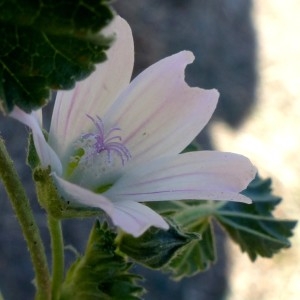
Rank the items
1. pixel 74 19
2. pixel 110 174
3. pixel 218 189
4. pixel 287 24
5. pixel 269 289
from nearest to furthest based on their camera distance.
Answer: pixel 74 19 < pixel 218 189 < pixel 110 174 < pixel 269 289 < pixel 287 24

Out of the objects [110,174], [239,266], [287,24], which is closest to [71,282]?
[110,174]

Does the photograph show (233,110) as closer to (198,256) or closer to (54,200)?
(198,256)

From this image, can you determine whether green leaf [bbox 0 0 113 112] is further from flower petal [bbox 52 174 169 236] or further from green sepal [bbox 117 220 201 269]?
green sepal [bbox 117 220 201 269]

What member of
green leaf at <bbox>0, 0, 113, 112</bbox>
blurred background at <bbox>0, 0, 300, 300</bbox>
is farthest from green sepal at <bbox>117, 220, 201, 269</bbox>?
blurred background at <bbox>0, 0, 300, 300</bbox>

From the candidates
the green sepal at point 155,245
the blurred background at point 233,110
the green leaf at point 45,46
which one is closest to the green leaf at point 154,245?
the green sepal at point 155,245

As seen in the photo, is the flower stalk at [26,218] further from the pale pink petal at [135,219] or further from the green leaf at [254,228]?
the green leaf at [254,228]

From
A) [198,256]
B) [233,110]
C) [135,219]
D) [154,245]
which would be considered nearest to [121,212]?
[135,219]

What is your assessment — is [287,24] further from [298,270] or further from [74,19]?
[74,19]
